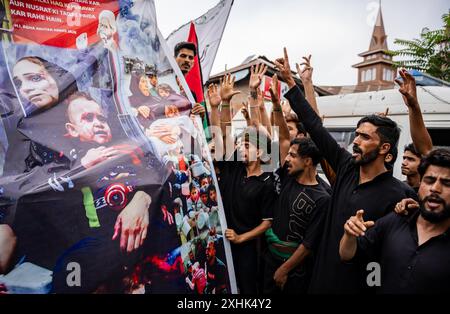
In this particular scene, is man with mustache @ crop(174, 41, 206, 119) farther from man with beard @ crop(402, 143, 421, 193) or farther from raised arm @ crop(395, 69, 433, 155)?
man with beard @ crop(402, 143, 421, 193)

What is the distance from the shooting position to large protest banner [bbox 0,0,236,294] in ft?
5.66

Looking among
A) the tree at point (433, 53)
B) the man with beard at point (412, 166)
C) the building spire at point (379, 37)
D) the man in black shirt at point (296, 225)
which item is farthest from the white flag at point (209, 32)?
the building spire at point (379, 37)

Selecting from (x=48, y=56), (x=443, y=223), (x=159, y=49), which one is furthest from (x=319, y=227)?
(x=48, y=56)

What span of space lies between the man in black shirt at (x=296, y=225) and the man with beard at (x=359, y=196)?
0.18 m

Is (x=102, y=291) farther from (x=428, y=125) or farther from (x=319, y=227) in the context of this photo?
(x=428, y=125)

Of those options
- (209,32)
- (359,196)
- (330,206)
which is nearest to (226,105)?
(209,32)

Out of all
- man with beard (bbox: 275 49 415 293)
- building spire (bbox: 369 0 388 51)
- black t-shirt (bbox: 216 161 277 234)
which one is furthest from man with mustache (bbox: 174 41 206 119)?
building spire (bbox: 369 0 388 51)

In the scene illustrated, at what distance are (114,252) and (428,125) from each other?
4091 millimetres

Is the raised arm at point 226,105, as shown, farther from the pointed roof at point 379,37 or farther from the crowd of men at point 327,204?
the pointed roof at point 379,37

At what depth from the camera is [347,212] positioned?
221 centimetres

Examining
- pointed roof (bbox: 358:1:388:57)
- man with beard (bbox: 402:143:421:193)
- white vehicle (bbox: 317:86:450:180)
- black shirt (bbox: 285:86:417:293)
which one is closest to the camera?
black shirt (bbox: 285:86:417:293)

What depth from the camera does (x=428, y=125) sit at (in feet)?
14.3

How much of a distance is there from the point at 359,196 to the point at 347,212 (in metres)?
0.13

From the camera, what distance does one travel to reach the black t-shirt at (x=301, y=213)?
98.0 inches
